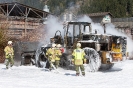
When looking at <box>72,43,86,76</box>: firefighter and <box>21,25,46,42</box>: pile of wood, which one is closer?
<box>72,43,86,76</box>: firefighter

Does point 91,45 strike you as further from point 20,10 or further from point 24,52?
point 20,10

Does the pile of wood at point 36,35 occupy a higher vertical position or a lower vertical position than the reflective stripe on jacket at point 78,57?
higher

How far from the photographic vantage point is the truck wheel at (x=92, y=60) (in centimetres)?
1462

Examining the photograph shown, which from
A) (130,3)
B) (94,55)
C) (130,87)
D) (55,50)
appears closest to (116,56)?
(94,55)

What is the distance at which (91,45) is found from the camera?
1562cm

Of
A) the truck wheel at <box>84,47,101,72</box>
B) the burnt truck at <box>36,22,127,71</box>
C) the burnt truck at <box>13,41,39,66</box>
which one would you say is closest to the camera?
the truck wheel at <box>84,47,101,72</box>

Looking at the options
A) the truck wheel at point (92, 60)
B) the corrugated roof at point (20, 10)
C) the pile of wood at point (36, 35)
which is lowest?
the truck wheel at point (92, 60)

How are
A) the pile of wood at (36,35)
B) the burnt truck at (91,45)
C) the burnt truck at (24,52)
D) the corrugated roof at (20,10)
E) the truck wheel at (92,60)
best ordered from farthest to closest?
1. the corrugated roof at (20,10)
2. the pile of wood at (36,35)
3. the burnt truck at (24,52)
4. the burnt truck at (91,45)
5. the truck wheel at (92,60)

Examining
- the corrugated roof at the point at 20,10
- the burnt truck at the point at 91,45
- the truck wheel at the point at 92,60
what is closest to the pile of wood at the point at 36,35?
the corrugated roof at the point at 20,10

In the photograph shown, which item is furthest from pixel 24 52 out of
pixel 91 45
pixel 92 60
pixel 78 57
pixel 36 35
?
pixel 36 35

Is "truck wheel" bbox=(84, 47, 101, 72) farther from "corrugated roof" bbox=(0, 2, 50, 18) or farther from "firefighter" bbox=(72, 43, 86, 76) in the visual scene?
"corrugated roof" bbox=(0, 2, 50, 18)

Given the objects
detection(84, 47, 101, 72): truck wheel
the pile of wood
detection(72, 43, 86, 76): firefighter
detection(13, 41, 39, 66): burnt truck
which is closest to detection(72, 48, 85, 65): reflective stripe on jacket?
detection(72, 43, 86, 76): firefighter

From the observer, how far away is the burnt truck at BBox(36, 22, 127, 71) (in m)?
14.8

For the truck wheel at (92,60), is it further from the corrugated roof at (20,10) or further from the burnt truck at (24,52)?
the corrugated roof at (20,10)
